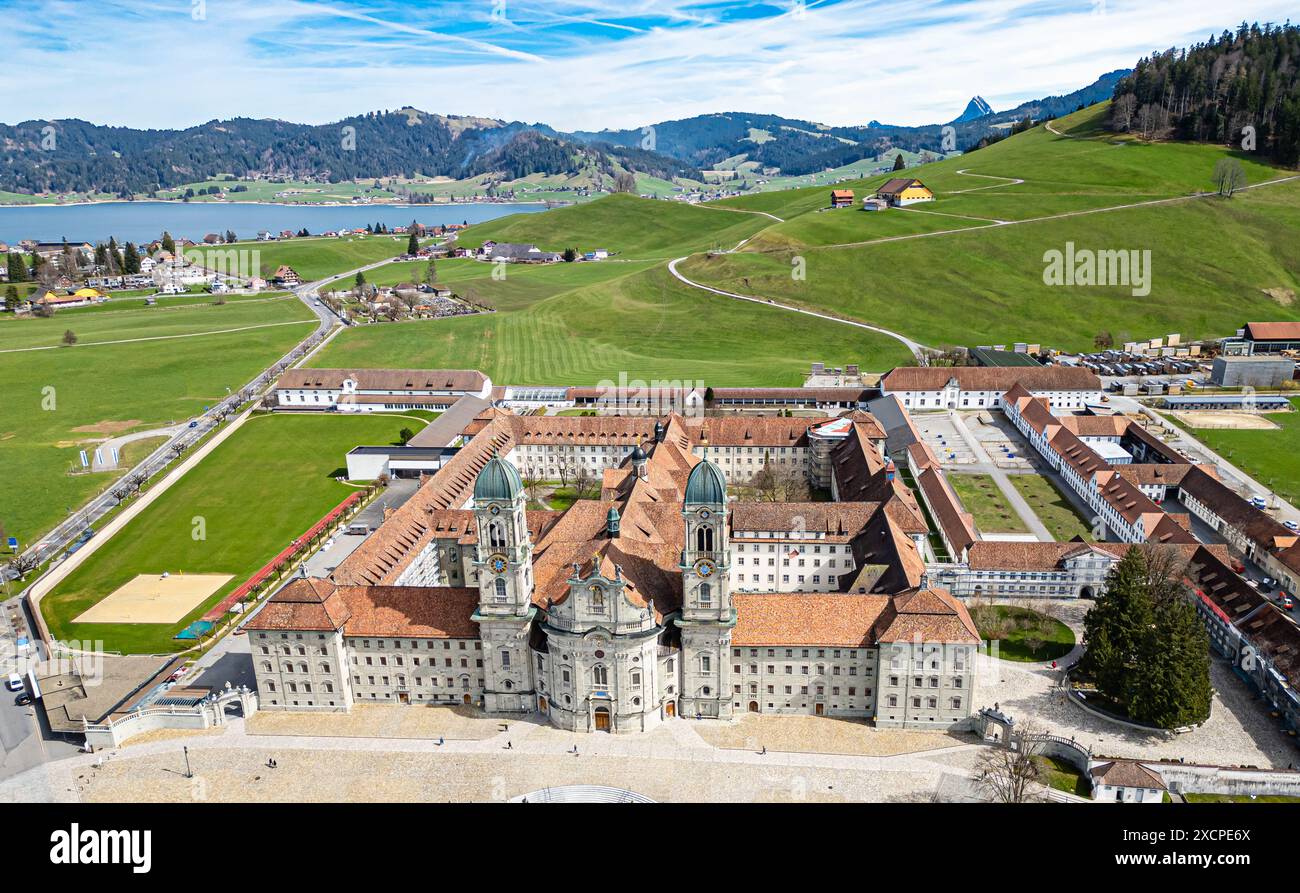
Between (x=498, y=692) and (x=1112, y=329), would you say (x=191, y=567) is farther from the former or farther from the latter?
(x=1112, y=329)

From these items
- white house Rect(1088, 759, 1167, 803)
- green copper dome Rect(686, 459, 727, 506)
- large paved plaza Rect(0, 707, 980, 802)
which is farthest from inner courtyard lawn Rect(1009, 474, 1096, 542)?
green copper dome Rect(686, 459, 727, 506)

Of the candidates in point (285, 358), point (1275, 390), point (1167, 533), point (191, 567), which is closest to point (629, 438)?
point (191, 567)

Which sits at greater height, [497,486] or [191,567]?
[497,486]

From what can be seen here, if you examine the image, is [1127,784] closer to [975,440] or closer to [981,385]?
[975,440]

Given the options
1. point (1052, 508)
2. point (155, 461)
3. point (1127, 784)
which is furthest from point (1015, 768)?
point (155, 461)

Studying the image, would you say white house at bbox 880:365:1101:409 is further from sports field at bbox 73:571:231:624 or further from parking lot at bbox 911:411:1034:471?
sports field at bbox 73:571:231:624
